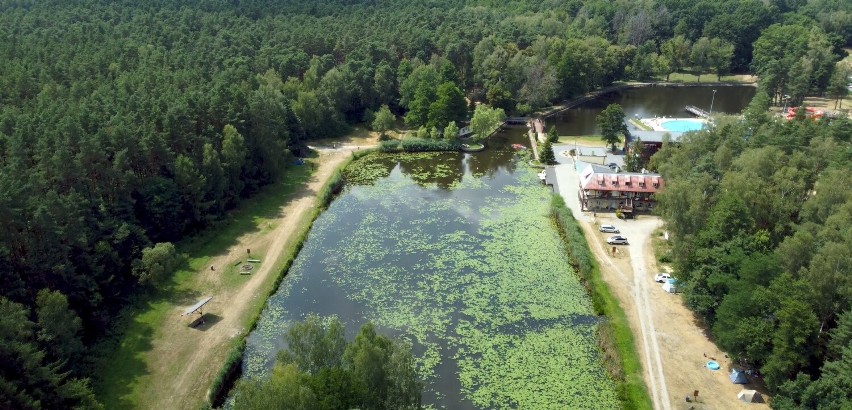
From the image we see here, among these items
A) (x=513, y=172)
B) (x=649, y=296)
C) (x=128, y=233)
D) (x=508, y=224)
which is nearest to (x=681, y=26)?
(x=513, y=172)

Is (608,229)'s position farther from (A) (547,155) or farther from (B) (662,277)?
(A) (547,155)

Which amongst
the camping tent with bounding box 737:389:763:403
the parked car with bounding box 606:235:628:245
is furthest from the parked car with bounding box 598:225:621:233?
the camping tent with bounding box 737:389:763:403

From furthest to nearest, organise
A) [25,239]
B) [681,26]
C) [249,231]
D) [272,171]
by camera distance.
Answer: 1. [681,26]
2. [272,171]
3. [249,231]
4. [25,239]

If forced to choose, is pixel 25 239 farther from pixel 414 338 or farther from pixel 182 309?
pixel 414 338

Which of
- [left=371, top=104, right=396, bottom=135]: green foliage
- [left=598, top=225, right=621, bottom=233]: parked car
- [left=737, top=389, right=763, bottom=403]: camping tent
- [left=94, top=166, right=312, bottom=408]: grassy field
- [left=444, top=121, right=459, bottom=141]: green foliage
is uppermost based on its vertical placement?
[left=371, top=104, right=396, bottom=135]: green foliage

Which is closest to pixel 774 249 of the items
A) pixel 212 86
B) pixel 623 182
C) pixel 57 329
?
pixel 623 182

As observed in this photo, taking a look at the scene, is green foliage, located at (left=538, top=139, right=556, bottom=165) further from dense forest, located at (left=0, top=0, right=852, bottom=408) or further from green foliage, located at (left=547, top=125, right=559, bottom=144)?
dense forest, located at (left=0, top=0, right=852, bottom=408)

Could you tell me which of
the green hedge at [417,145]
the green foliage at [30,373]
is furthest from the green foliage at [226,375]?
the green hedge at [417,145]
